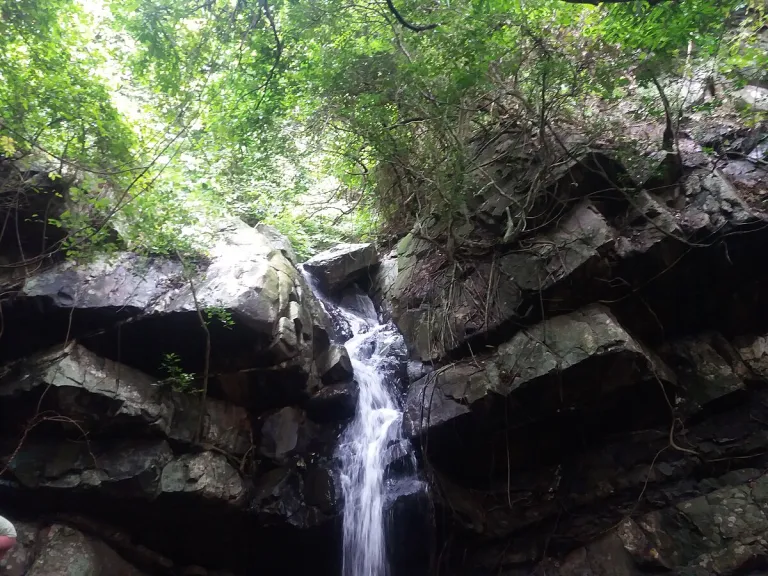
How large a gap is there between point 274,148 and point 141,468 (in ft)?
16.5

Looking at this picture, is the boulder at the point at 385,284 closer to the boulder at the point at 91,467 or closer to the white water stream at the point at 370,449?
the white water stream at the point at 370,449

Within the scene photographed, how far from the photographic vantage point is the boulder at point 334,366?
6582mm

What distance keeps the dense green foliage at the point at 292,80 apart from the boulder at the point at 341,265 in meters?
1.53

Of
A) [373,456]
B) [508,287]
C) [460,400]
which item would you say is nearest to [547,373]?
[460,400]

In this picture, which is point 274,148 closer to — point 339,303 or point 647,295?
point 339,303

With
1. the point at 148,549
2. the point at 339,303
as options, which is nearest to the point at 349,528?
the point at 148,549

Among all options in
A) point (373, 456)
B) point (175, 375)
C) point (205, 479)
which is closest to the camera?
point (205, 479)

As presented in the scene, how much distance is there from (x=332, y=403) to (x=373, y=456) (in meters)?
0.87

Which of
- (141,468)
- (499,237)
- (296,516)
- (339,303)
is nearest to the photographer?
(141,468)

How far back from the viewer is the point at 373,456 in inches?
247

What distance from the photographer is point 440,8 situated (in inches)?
220

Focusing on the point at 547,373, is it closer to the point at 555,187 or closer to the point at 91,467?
the point at 555,187

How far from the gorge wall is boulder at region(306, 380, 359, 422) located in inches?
1.2

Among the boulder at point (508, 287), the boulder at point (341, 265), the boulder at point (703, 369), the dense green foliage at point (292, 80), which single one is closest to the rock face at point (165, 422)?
the dense green foliage at point (292, 80)
